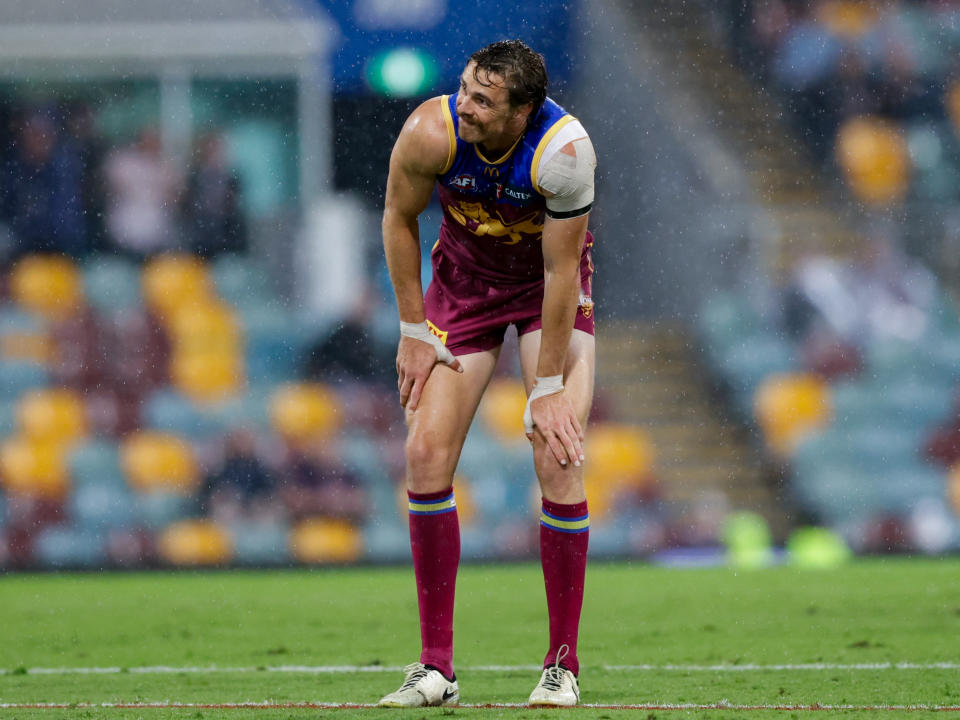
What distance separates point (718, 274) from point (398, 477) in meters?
3.50

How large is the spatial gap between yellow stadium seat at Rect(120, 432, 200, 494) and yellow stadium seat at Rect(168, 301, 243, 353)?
92 cm

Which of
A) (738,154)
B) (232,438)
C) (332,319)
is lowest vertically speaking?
(232,438)

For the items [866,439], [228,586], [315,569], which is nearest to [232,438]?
[315,569]

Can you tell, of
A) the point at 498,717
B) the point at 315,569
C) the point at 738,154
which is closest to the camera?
the point at 498,717

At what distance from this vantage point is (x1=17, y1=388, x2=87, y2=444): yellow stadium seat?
37.1 feet

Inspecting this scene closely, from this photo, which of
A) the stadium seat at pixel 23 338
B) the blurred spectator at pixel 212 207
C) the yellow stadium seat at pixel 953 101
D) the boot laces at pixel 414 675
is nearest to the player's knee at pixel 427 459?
the boot laces at pixel 414 675

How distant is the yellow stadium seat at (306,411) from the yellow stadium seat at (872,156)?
563cm

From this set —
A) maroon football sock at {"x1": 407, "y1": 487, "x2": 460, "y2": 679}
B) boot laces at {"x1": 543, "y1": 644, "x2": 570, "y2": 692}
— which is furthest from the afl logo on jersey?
boot laces at {"x1": 543, "y1": 644, "x2": 570, "y2": 692}

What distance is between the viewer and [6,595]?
857cm

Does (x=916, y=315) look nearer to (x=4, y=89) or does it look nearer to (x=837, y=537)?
(x=837, y=537)

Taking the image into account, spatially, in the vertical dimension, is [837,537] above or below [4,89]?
below

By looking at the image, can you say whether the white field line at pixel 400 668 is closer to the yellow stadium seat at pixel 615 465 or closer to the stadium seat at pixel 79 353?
the yellow stadium seat at pixel 615 465

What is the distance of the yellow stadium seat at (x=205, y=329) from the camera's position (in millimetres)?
12000

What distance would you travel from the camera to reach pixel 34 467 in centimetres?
1112
